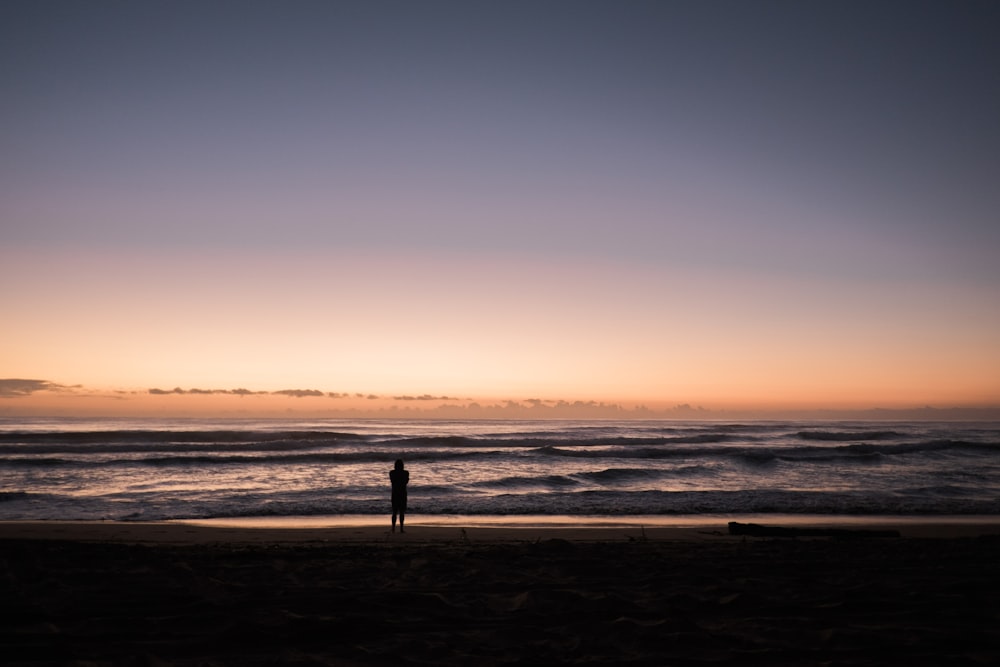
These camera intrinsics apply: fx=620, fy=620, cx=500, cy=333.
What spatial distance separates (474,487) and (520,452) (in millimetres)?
16470

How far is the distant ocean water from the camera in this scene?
17.2 metres

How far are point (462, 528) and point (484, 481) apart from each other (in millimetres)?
10720

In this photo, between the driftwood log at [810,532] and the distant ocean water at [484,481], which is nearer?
the driftwood log at [810,532]

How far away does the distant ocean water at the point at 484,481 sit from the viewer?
56.3 feet

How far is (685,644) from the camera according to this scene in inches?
192

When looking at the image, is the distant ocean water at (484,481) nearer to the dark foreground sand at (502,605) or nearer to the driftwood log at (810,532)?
the driftwood log at (810,532)

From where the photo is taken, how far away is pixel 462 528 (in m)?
13.4

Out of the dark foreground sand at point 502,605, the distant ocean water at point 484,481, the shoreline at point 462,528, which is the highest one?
the dark foreground sand at point 502,605

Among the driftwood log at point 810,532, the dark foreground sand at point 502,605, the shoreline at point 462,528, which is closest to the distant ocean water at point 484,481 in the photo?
the shoreline at point 462,528

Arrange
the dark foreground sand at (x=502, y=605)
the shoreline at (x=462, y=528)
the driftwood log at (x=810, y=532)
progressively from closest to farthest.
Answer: the dark foreground sand at (x=502, y=605) < the driftwood log at (x=810, y=532) < the shoreline at (x=462, y=528)

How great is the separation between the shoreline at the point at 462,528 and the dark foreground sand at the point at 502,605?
6.16 feet

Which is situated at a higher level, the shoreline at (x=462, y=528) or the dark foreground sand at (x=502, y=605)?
the dark foreground sand at (x=502, y=605)

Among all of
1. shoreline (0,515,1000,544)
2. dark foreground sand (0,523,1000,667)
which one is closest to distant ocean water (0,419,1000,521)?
shoreline (0,515,1000,544)

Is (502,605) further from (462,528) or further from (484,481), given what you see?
(484,481)
